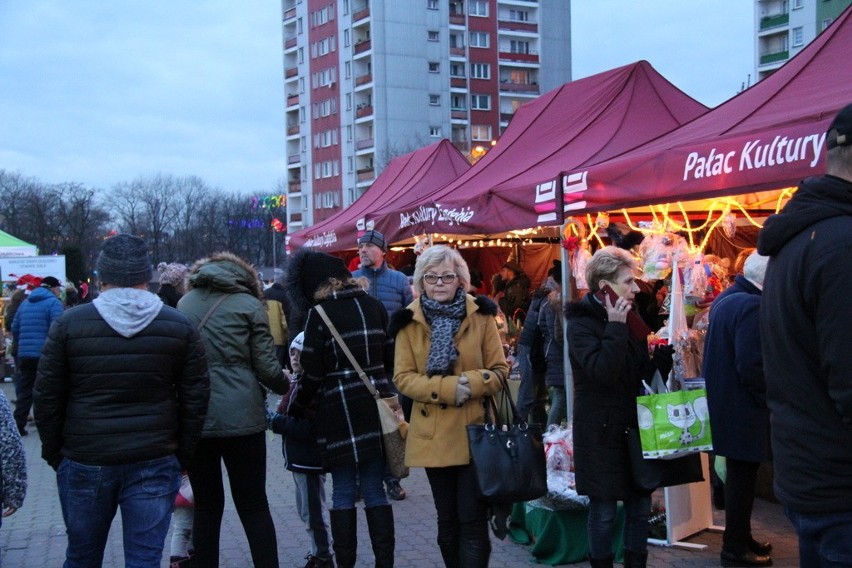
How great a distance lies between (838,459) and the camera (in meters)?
2.34

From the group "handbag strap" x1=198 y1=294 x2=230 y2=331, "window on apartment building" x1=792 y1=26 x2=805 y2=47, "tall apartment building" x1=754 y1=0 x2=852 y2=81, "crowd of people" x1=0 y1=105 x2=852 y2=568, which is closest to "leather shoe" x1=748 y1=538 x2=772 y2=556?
"crowd of people" x1=0 y1=105 x2=852 y2=568

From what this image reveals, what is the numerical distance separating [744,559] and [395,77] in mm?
67870

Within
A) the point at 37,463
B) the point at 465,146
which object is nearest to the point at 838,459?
the point at 37,463

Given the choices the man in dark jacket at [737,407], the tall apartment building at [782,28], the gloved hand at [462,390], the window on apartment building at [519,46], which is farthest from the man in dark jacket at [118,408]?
the window on apartment building at [519,46]

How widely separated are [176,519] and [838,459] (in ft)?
12.8

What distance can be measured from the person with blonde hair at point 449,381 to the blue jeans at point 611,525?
1.82 ft

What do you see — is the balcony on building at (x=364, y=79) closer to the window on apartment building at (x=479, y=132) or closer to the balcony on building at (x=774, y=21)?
the window on apartment building at (x=479, y=132)

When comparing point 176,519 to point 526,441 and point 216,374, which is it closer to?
point 216,374

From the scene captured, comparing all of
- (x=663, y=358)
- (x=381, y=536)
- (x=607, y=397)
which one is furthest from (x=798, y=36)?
(x=381, y=536)

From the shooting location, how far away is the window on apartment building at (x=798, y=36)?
2571 inches

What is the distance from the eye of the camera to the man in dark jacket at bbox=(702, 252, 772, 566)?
498cm

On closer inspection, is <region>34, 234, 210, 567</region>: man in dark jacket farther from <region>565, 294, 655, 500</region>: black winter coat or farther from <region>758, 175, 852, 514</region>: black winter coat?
<region>758, 175, 852, 514</region>: black winter coat

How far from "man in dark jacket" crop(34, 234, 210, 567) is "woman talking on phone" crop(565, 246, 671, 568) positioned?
72.2 inches

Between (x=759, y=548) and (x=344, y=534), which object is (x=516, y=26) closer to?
(x=759, y=548)
